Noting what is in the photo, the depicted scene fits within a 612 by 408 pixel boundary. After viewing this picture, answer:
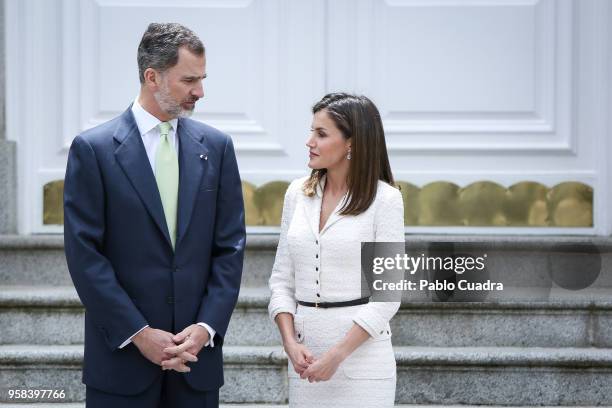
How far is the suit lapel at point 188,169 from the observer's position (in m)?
2.42

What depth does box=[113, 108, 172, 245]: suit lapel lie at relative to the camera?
7.80 feet

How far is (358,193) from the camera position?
2.58 m

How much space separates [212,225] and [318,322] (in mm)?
383

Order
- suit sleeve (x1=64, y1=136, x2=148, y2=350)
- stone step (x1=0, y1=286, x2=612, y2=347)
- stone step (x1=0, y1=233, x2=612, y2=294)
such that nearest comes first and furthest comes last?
suit sleeve (x1=64, y1=136, x2=148, y2=350) < stone step (x1=0, y1=286, x2=612, y2=347) < stone step (x1=0, y1=233, x2=612, y2=294)

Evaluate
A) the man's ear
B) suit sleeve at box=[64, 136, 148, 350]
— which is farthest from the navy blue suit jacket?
the man's ear

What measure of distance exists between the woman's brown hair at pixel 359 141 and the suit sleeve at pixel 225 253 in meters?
0.29

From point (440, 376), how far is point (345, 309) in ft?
3.86

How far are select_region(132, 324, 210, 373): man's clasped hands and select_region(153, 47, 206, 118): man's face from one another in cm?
55

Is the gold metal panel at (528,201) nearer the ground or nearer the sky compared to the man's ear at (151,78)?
nearer the ground

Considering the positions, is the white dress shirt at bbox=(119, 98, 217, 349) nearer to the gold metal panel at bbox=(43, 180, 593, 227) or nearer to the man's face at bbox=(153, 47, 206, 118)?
the man's face at bbox=(153, 47, 206, 118)

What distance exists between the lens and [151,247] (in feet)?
7.84

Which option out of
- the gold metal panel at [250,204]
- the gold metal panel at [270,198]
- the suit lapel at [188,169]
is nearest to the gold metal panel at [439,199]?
the gold metal panel at [270,198]

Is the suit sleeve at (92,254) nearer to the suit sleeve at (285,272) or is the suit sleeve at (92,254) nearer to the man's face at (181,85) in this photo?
the man's face at (181,85)

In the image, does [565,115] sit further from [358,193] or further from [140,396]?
[140,396]
